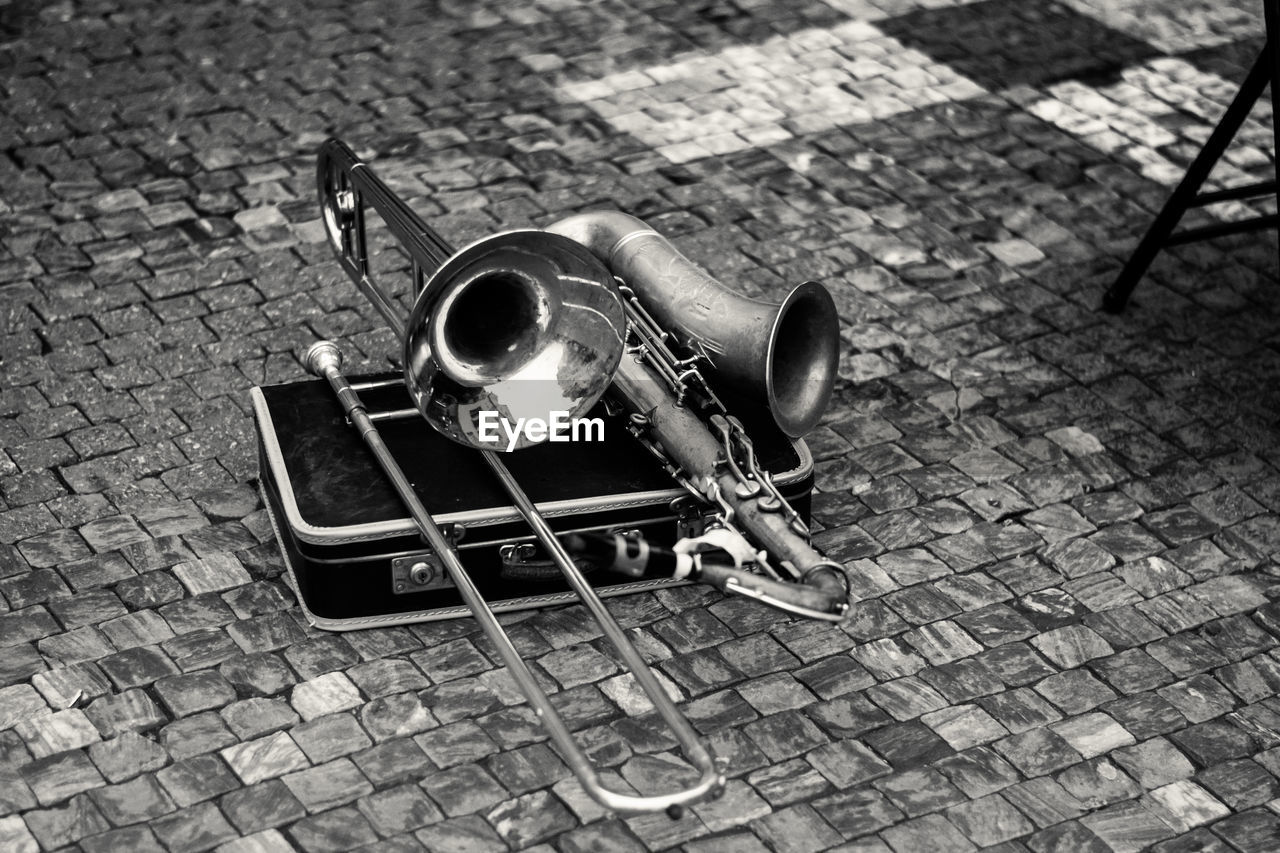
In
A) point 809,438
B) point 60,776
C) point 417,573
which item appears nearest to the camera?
point 60,776

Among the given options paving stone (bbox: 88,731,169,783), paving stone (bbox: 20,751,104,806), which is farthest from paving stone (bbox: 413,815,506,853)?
paving stone (bbox: 20,751,104,806)

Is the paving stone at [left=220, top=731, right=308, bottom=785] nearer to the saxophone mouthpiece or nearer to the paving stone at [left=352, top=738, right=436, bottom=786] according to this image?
the paving stone at [left=352, top=738, right=436, bottom=786]

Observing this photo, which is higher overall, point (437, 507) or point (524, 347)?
point (524, 347)

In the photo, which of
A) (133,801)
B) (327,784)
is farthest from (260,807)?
(133,801)

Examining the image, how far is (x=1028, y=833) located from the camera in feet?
12.7

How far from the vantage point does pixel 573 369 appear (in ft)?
14.4

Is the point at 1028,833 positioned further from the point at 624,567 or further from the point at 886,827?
the point at 624,567

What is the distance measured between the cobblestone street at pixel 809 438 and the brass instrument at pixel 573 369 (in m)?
0.45

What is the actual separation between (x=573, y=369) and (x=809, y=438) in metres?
1.16

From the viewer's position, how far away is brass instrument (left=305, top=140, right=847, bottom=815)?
410 cm

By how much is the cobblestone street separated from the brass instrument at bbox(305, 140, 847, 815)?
452mm

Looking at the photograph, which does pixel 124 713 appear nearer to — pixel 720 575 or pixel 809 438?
pixel 720 575

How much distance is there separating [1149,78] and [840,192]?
6.34 ft

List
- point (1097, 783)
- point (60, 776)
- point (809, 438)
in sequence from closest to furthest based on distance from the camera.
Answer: point (60, 776), point (1097, 783), point (809, 438)
